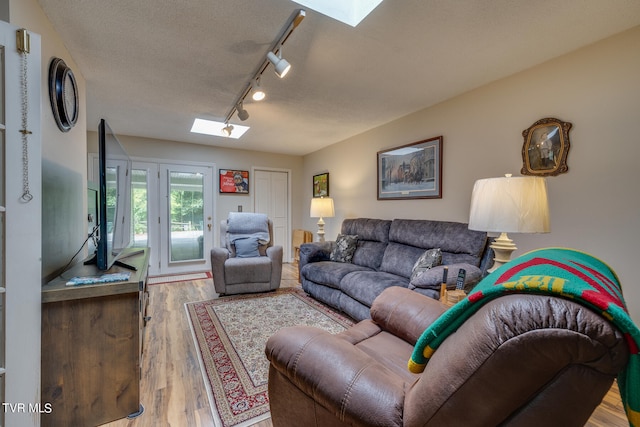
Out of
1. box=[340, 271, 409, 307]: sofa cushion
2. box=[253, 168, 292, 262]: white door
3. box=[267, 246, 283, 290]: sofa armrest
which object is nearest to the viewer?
box=[340, 271, 409, 307]: sofa cushion

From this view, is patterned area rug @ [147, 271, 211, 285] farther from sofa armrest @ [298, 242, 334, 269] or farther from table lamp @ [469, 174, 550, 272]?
table lamp @ [469, 174, 550, 272]

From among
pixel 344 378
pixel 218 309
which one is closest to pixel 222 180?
pixel 218 309

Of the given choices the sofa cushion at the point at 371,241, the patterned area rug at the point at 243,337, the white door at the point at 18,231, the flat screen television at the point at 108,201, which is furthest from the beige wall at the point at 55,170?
the sofa cushion at the point at 371,241

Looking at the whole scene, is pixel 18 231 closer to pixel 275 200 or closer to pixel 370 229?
pixel 370 229

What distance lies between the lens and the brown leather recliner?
457 mm

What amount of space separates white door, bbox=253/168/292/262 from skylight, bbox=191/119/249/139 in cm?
120

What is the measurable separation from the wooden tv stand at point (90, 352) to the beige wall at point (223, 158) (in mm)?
3404

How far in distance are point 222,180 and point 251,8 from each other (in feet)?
11.9

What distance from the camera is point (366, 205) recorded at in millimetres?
3934

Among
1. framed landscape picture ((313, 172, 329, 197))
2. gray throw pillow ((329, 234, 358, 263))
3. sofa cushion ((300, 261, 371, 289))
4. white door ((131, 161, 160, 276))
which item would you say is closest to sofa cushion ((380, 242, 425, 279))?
sofa cushion ((300, 261, 371, 289))

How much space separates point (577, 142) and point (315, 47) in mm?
2007

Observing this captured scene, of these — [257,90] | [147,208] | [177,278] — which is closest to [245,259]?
[177,278]

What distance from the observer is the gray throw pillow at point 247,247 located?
358cm

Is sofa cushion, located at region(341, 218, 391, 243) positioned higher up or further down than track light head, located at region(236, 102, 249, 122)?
further down
